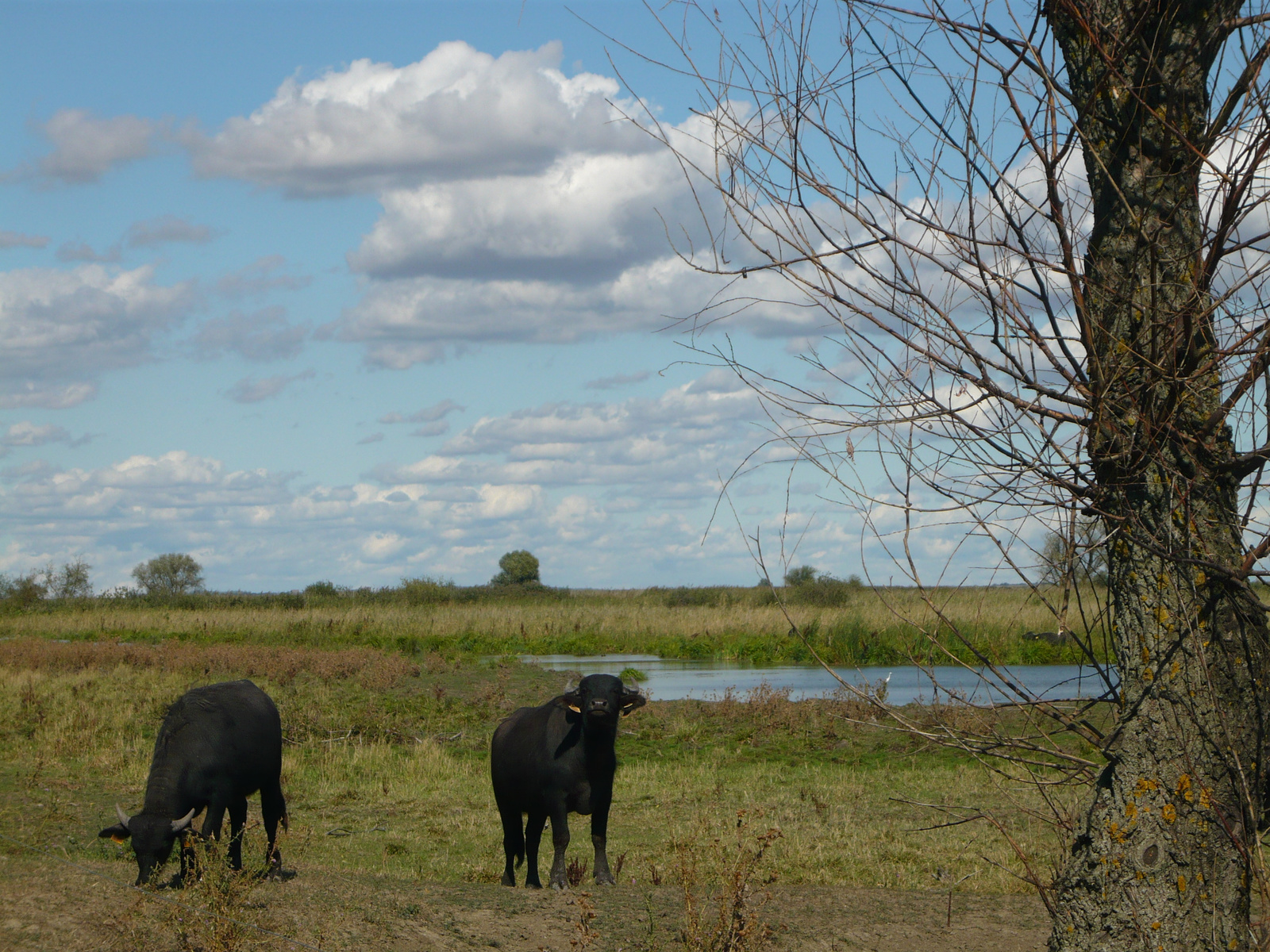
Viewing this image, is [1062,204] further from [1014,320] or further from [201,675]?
[201,675]

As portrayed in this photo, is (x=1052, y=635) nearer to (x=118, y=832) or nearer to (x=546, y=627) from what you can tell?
(x=118, y=832)

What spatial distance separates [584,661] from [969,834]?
78.2 ft

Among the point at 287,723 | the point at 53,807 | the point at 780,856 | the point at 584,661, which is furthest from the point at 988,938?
the point at 584,661

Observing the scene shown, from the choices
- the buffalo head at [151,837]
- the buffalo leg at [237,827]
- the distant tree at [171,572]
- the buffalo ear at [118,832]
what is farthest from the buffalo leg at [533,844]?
the distant tree at [171,572]

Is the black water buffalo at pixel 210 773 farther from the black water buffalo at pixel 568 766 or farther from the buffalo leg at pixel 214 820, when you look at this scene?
the black water buffalo at pixel 568 766

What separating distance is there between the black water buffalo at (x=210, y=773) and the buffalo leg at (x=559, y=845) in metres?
1.97

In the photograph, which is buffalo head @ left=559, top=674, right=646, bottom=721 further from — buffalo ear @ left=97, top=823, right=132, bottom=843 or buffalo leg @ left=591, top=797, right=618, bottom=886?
buffalo ear @ left=97, top=823, right=132, bottom=843

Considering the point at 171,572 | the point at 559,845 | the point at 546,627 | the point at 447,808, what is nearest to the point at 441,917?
the point at 559,845

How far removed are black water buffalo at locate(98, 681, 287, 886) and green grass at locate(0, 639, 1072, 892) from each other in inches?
20.8

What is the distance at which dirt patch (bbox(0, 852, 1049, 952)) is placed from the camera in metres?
5.81

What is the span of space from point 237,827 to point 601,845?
8.70 ft

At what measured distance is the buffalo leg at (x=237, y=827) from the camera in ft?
25.4

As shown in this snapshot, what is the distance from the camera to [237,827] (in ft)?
26.0

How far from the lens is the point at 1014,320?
3.99 metres
